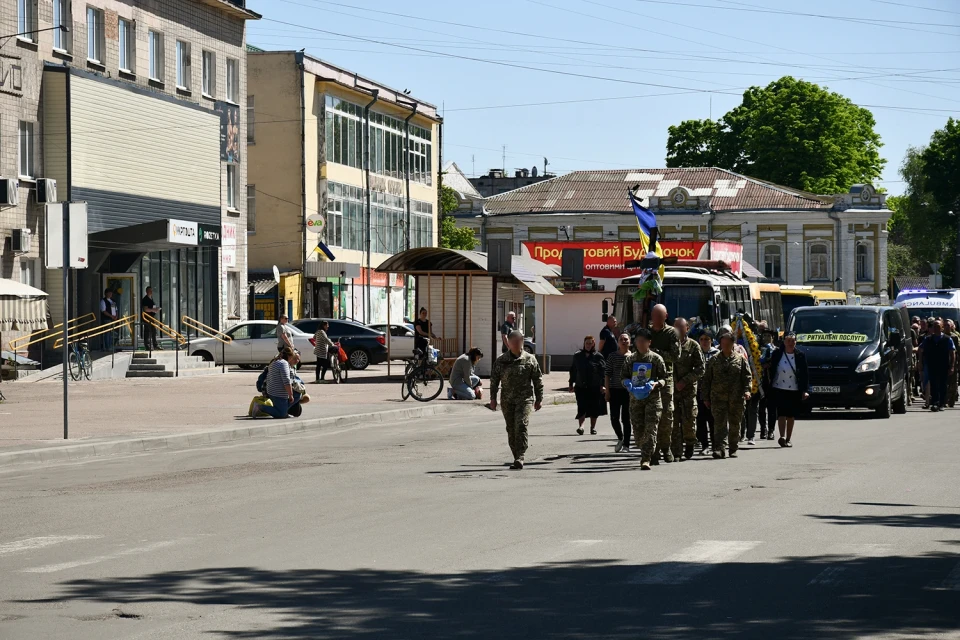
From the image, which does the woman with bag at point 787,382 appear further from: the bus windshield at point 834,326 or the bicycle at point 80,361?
the bicycle at point 80,361

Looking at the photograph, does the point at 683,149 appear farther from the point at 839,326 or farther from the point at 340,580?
the point at 340,580

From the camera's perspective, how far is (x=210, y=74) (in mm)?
51938

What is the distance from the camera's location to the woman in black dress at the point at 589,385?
2309 centimetres

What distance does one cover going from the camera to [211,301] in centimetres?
5112

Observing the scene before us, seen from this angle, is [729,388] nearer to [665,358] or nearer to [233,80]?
[665,358]

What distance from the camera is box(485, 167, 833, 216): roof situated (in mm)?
93438

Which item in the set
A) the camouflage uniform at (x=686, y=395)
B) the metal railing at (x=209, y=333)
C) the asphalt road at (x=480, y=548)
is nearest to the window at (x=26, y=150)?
the metal railing at (x=209, y=333)

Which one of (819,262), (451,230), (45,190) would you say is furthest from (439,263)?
(819,262)

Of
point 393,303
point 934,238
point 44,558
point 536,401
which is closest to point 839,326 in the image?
point 536,401

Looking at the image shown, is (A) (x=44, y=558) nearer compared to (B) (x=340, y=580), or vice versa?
(B) (x=340, y=580)

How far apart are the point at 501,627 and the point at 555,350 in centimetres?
4466

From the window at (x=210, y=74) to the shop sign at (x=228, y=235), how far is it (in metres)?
4.49

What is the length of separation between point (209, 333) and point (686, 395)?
3115 centimetres

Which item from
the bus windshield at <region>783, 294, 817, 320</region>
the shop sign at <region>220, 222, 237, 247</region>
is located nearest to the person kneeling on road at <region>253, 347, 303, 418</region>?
the shop sign at <region>220, 222, 237, 247</region>
